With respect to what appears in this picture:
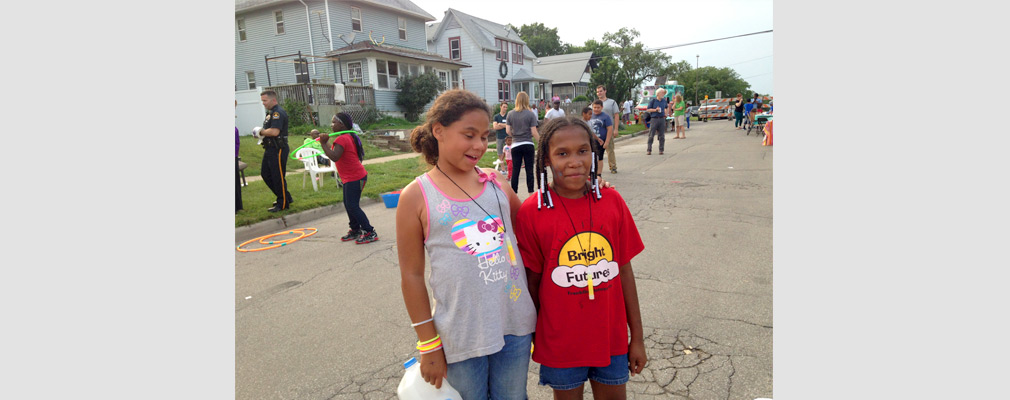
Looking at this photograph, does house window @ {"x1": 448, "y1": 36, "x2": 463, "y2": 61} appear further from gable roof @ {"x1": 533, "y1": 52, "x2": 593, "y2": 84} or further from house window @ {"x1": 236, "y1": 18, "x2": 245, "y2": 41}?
gable roof @ {"x1": 533, "y1": 52, "x2": 593, "y2": 84}

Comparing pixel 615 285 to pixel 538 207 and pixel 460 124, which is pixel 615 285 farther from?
pixel 460 124

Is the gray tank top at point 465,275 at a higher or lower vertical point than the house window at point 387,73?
lower

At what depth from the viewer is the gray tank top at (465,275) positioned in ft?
5.65

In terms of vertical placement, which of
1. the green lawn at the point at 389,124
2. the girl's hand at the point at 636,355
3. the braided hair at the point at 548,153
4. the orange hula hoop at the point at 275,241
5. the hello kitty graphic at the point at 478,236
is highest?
the green lawn at the point at 389,124

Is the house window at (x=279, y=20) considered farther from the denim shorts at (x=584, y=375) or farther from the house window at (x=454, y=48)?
the denim shorts at (x=584, y=375)

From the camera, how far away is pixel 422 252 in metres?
1.76

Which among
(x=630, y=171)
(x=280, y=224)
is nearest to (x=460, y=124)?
(x=280, y=224)

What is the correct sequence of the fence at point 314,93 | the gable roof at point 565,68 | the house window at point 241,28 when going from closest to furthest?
the fence at point 314,93 < the house window at point 241,28 < the gable roof at point 565,68

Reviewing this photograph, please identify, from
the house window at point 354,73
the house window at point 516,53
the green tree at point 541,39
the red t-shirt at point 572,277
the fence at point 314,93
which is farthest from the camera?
the green tree at point 541,39

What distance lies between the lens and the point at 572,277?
Answer: 6.16ft

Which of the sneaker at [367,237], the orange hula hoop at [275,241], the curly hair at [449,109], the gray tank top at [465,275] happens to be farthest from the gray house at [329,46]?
the gray tank top at [465,275]

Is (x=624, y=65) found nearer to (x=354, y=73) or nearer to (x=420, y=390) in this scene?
(x=354, y=73)

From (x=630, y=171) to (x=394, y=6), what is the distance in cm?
2130

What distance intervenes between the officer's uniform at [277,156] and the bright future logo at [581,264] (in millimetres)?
6864
